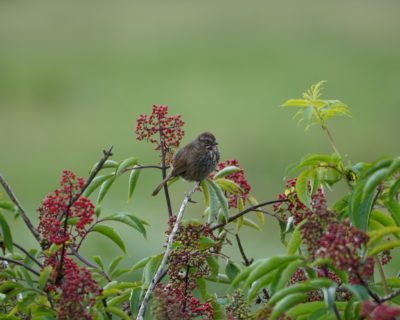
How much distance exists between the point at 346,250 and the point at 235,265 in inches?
31.1

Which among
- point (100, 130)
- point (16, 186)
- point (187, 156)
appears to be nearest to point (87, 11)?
point (100, 130)

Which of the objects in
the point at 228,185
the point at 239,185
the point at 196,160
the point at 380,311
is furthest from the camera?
the point at 196,160

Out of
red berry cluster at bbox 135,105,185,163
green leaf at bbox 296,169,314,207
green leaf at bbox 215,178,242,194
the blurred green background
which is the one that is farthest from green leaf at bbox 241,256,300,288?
the blurred green background

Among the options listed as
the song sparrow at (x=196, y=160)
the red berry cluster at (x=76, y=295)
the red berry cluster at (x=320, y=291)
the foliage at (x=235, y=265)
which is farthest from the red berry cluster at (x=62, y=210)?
the song sparrow at (x=196, y=160)

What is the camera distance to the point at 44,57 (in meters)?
20.0

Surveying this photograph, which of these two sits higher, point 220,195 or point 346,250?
point 220,195

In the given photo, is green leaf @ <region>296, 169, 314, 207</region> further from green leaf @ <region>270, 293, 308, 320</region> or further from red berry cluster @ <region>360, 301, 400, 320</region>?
red berry cluster @ <region>360, 301, 400, 320</region>

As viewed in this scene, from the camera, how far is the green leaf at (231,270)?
2293 millimetres

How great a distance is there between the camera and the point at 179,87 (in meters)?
17.7

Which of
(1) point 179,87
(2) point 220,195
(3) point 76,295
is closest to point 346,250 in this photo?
(3) point 76,295

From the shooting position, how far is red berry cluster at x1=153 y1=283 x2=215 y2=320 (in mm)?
1662

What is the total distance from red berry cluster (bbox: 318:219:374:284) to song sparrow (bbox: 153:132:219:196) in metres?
1.83

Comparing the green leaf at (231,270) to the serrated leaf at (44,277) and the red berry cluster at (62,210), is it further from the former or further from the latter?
the serrated leaf at (44,277)

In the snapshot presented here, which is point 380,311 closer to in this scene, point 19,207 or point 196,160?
point 19,207
